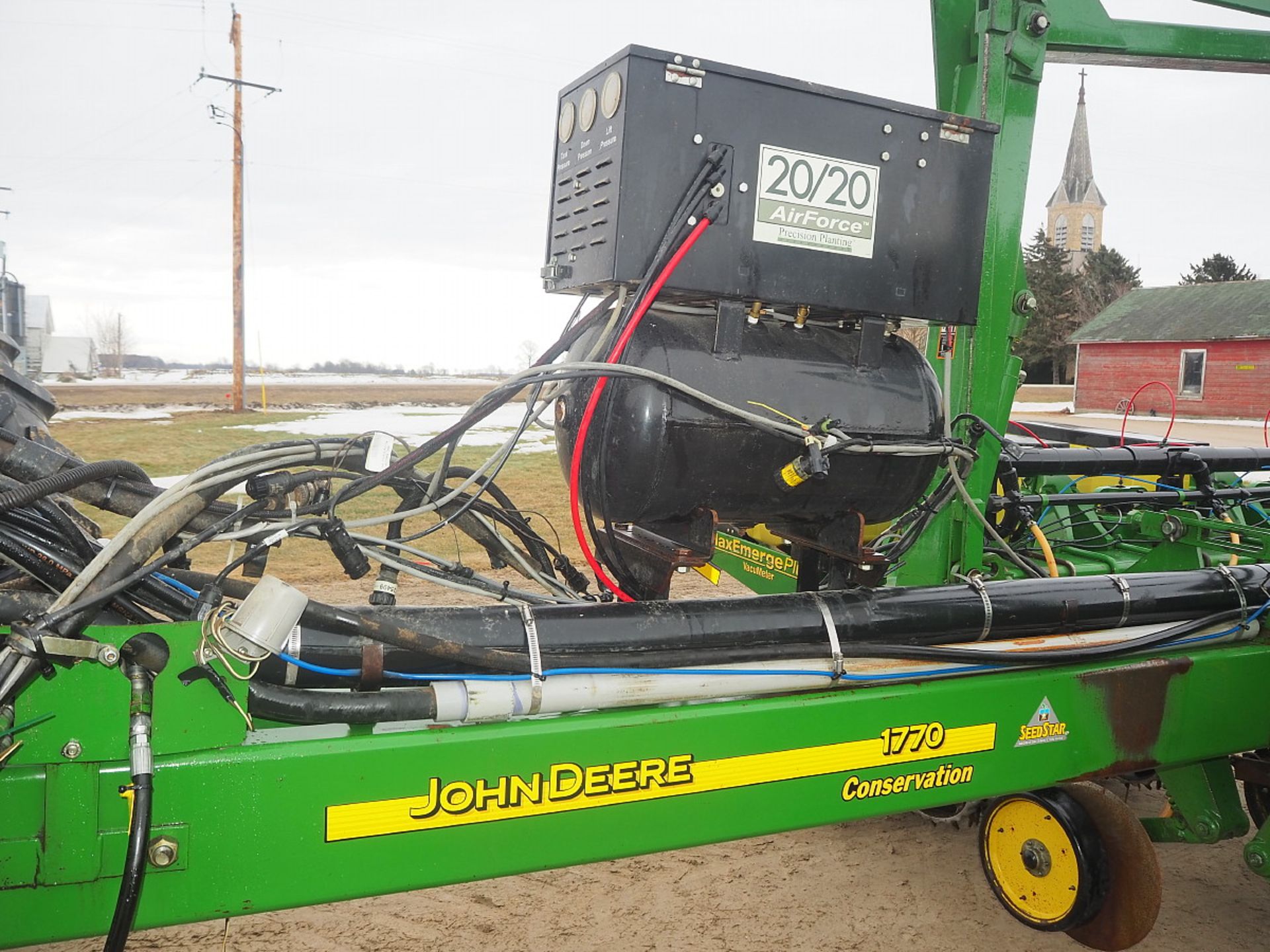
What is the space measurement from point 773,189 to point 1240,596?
1.75 meters

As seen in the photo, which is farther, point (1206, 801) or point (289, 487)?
point (1206, 801)

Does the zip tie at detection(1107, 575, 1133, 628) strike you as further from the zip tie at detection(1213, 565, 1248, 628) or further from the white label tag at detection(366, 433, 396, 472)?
the white label tag at detection(366, 433, 396, 472)

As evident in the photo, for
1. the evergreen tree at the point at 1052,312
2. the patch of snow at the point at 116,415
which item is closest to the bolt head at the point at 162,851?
the patch of snow at the point at 116,415

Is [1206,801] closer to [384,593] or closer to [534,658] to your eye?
[534,658]

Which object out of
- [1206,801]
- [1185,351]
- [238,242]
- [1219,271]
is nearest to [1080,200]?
[1219,271]

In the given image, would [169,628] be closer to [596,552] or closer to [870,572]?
[596,552]

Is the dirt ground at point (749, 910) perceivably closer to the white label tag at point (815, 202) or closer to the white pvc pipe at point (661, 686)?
the white pvc pipe at point (661, 686)

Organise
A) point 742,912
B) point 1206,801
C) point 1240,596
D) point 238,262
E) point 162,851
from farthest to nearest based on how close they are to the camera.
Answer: point 238,262, point 742,912, point 1206,801, point 1240,596, point 162,851

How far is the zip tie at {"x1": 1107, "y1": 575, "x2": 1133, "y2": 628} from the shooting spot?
252cm

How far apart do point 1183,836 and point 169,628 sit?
2870 millimetres

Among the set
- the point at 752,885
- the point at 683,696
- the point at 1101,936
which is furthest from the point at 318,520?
the point at 1101,936

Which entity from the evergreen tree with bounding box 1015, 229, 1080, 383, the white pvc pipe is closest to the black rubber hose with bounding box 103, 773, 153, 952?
the white pvc pipe

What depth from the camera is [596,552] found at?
2.48 metres

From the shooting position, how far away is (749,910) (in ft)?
10.4
